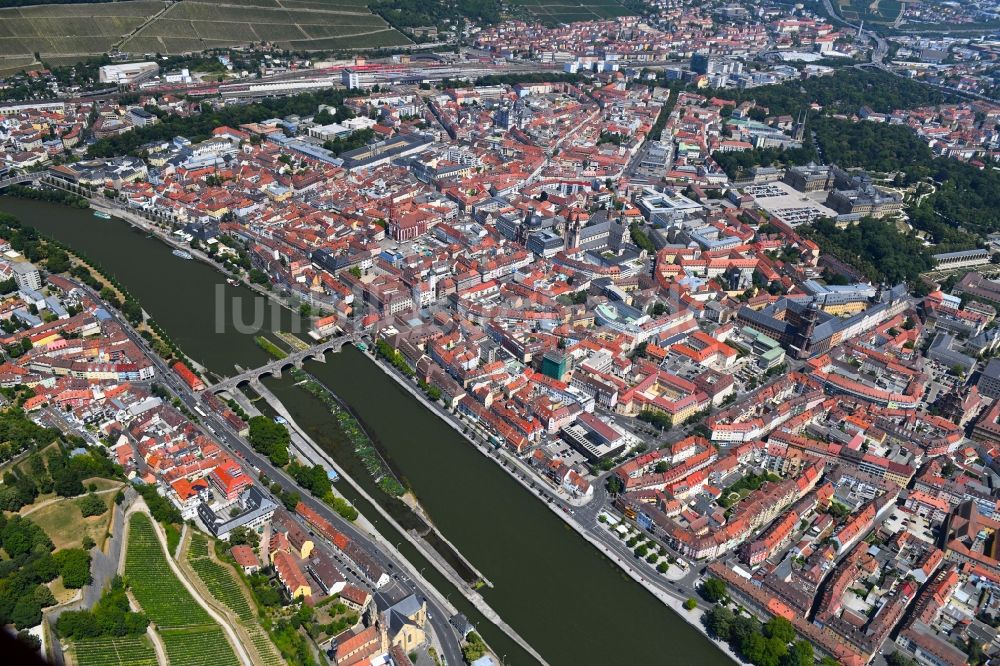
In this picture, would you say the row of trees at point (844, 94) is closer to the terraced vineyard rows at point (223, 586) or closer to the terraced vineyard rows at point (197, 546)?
the terraced vineyard rows at point (197, 546)

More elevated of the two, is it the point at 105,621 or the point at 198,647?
the point at 105,621

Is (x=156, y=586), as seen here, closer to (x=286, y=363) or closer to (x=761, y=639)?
(x=286, y=363)

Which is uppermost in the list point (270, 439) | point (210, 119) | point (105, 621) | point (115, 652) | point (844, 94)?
point (210, 119)

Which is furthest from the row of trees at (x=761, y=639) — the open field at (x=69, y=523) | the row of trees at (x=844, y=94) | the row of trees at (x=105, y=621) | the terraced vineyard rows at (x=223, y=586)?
the row of trees at (x=844, y=94)

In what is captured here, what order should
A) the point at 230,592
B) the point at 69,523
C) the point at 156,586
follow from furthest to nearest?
the point at 69,523
the point at 230,592
the point at 156,586

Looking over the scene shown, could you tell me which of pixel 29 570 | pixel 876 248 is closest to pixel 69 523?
pixel 29 570

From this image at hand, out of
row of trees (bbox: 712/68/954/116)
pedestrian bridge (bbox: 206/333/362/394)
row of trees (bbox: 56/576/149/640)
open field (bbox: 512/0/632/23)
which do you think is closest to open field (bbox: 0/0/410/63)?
open field (bbox: 512/0/632/23)
